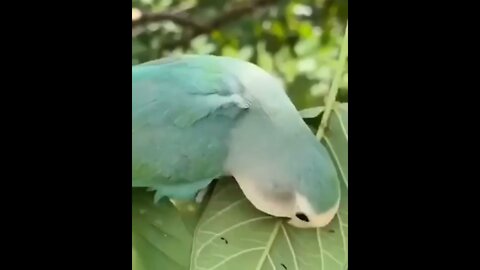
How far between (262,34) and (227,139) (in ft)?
0.62

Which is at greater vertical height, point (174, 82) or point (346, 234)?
point (174, 82)

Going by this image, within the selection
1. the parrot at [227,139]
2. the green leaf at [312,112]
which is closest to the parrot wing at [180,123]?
the parrot at [227,139]

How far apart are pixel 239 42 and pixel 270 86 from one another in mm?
90

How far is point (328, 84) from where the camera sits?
4.17 feet

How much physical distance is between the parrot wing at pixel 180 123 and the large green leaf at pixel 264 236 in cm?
6

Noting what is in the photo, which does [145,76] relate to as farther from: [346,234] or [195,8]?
[346,234]

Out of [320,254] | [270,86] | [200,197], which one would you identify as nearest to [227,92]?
[270,86]

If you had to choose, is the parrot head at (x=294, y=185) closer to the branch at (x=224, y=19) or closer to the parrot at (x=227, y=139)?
the parrot at (x=227, y=139)

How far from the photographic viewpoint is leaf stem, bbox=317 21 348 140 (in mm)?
1267

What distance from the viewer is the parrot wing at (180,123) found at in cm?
116

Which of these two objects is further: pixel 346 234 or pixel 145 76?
pixel 346 234

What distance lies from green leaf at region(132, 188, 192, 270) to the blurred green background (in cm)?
23

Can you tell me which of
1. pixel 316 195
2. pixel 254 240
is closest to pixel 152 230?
pixel 254 240

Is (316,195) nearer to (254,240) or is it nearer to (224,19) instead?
(254,240)
